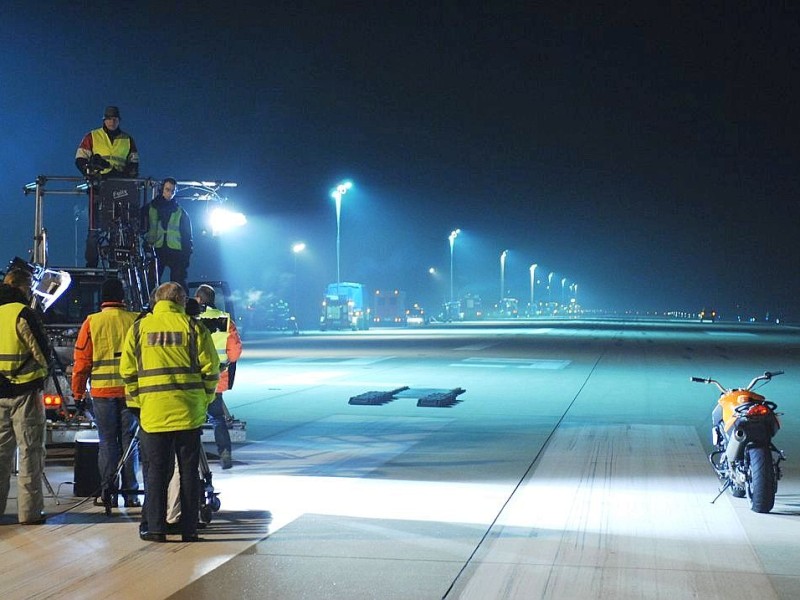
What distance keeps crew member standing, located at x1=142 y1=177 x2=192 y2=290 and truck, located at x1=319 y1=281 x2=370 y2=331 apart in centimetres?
5764

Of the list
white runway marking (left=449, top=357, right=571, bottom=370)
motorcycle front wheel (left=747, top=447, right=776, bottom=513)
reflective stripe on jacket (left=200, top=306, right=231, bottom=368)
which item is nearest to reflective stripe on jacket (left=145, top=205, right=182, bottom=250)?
reflective stripe on jacket (left=200, top=306, right=231, bottom=368)

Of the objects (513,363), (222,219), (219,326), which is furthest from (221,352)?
(513,363)

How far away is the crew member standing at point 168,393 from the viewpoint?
810 centimetres

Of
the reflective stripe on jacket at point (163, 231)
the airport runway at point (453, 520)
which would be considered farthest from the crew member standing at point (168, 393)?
the reflective stripe on jacket at point (163, 231)

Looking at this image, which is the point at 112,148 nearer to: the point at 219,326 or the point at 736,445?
the point at 219,326

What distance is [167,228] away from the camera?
43.3ft

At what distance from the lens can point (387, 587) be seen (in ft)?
22.7

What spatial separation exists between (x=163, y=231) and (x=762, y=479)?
761 cm

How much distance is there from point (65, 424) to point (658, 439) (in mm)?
7855

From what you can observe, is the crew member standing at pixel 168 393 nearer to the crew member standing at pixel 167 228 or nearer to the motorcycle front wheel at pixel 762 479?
the motorcycle front wheel at pixel 762 479

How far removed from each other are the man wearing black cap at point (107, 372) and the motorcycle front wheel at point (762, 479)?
5489 mm

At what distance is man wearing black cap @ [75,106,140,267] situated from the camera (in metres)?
13.0

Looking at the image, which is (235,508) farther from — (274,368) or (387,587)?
(274,368)

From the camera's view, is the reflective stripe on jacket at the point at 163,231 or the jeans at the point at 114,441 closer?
the jeans at the point at 114,441
